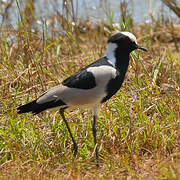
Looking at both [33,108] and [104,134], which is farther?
[104,134]

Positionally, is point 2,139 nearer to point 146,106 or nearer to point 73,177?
point 73,177

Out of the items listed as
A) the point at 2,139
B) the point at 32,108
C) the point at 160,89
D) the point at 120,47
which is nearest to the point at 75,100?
the point at 32,108

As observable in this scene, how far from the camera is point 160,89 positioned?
3877 mm

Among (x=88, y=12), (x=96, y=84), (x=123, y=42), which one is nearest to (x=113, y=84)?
(x=96, y=84)

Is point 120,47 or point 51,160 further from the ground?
point 120,47

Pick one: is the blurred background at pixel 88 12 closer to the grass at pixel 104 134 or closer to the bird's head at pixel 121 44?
the grass at pixel 104 134

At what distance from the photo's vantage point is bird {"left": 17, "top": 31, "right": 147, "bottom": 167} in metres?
2.89

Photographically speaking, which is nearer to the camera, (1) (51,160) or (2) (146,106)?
(1) (51,160)

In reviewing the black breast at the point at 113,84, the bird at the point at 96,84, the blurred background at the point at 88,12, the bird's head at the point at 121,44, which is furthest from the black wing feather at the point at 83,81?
the blurred background at the point at 88,12

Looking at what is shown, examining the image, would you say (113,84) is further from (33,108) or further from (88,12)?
(88,12)

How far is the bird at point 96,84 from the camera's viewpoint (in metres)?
2.89

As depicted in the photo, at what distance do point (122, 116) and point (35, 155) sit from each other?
0.78 meters

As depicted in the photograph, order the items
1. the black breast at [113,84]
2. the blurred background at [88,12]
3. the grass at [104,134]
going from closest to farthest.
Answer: the grass at [104,134], the black breast at [113,84], the blurred background at [88,12]

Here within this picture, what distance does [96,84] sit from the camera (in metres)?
2.90
